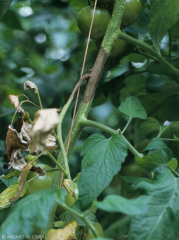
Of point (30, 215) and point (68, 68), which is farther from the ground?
point (30, 215)

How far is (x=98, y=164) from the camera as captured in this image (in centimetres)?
37

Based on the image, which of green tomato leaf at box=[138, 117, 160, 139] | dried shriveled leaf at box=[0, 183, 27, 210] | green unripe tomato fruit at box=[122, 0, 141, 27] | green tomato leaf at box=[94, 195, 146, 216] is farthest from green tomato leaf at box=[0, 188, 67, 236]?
green unripe tomato fruit at box=[122, 0, 141, 27]

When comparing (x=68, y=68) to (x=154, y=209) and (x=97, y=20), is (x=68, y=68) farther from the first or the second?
(x=154, y=209)

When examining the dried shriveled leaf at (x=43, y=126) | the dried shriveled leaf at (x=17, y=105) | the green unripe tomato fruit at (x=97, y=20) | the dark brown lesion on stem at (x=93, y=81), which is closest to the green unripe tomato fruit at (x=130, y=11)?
the green unripe tomato fruit at (x=97, y=20)

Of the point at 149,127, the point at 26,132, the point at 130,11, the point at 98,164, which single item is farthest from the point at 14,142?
the point at 130,11

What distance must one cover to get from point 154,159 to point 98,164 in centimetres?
8

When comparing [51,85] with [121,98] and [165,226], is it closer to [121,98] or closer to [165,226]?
[121,98]

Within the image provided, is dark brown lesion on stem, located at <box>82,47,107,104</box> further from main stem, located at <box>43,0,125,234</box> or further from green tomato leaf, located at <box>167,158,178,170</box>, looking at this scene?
green tomato leaf, located at <box>167,158,178,170</box>

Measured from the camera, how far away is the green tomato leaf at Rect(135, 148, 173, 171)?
14.4 inches

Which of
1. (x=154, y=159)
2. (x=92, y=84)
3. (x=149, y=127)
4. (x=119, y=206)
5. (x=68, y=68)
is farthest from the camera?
(x=68, y=68)

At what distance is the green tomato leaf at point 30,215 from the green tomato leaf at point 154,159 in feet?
0.44

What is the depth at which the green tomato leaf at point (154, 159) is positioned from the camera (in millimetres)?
365

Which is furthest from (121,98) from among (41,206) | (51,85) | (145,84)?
(41,206)

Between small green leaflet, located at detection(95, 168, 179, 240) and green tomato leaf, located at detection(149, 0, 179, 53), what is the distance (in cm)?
39
